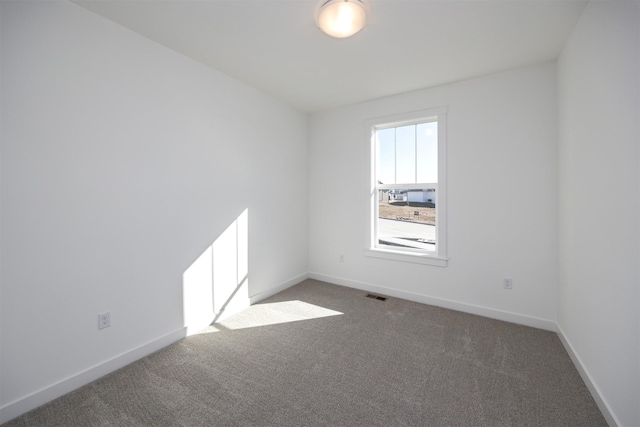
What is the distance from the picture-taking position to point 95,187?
192 centimetres

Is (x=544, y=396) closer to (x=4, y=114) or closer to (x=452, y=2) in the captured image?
(x=452, y=2)

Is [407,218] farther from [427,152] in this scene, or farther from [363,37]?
[363,37]

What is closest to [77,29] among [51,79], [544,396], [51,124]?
[51,79]

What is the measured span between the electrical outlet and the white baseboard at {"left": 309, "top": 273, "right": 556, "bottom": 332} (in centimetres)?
272

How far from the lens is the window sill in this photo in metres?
3.20

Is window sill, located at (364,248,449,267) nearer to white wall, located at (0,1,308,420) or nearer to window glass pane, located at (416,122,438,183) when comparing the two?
window glass pane, located at (416,122,438,183)

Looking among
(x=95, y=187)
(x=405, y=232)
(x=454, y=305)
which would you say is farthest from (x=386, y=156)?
(x=95, y=187)

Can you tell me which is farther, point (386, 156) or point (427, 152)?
point (386, 156)

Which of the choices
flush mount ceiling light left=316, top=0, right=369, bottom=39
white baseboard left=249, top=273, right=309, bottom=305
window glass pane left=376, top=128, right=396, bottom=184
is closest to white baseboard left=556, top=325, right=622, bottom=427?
window glass pane left=376, top=128, right=396, bottom=184

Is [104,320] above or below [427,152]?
below

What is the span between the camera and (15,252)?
1.59 meters

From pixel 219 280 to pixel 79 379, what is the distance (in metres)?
1.26

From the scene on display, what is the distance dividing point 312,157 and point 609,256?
11.2 feet

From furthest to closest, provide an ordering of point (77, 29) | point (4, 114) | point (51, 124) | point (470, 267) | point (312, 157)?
point (312, 157)
point (470, 267)
point (77, 29)
point (51, 124)
point (4, 114)
